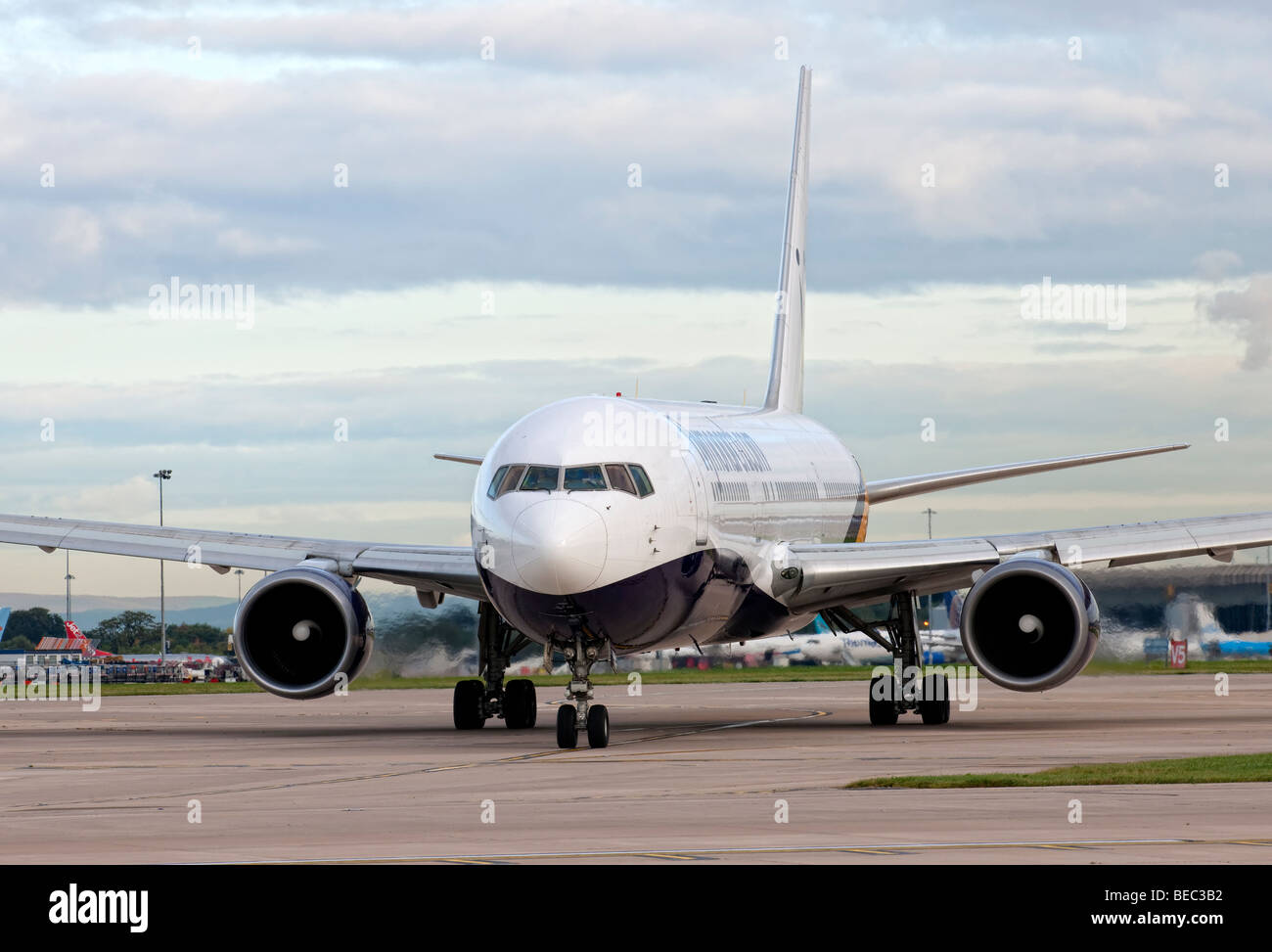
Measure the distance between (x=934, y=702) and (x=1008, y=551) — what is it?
272cm

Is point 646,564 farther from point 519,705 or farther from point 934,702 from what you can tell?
point 934,702

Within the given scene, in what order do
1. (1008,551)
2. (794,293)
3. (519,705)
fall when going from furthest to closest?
(794,293), (519,705), (1008,551)

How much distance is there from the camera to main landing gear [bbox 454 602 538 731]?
28.8 m

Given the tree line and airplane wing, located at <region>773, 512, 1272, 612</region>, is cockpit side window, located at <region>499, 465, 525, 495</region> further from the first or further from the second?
the tree line

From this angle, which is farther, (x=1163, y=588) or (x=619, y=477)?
(x=1163, y=588)

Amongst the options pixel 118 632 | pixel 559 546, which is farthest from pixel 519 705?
pixel 118 632

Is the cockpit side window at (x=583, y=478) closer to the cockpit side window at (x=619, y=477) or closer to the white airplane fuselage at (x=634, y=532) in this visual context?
the white airplane fuselage at (x=634, y=532)

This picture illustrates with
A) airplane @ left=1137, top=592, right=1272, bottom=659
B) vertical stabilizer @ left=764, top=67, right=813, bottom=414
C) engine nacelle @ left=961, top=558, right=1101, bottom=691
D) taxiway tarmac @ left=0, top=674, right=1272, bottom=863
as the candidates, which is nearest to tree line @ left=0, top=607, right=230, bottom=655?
airplane @ left=1137, top=592, right=1272, bottom=659

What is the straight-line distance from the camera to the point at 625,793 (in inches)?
673

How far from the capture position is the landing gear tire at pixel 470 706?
94.6ft

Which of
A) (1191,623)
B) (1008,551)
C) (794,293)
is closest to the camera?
(1008,551)
